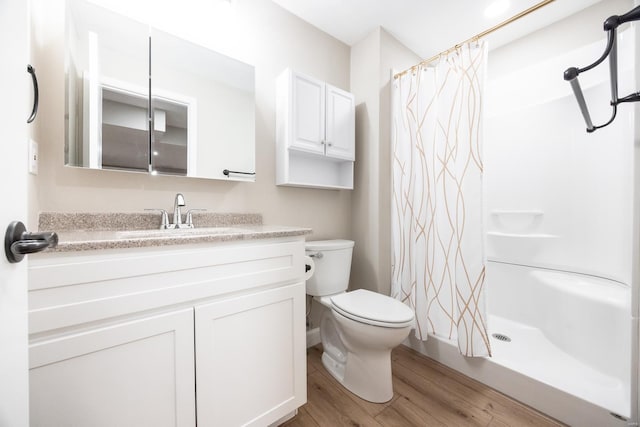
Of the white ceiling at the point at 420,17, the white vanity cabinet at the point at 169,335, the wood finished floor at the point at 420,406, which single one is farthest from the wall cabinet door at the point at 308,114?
the wood finished floor at the point at 420,406

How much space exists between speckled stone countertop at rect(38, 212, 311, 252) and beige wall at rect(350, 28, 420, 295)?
886 mm

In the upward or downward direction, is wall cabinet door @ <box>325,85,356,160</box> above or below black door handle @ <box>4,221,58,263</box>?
above

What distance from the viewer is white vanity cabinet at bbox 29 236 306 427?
677mm

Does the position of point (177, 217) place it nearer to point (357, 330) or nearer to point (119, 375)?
point (119, 375)

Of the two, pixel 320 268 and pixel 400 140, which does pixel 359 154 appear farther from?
pixel 320 268

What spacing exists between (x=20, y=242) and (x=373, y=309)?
1.33 meters

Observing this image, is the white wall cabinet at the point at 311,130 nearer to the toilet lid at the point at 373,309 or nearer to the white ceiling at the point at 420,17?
the white ceiling at the point at 420,17

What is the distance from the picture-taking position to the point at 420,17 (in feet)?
5.90

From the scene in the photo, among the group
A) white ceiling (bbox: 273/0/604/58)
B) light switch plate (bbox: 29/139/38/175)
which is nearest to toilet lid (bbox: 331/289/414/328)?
light switch plate (bbox: 29/139/38/175)

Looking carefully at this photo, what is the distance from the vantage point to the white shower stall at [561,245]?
1094 mm

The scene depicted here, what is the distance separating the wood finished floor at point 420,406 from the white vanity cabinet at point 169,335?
0.70ft

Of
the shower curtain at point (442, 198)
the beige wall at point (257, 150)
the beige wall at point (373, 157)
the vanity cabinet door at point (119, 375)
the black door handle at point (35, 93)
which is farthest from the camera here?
the beige wall at point (373, 157)

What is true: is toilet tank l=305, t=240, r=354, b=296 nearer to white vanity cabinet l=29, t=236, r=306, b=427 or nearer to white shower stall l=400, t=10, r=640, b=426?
white vanity cabinet l=29, t=236, r=306, b=427

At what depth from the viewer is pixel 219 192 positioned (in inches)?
58.7
